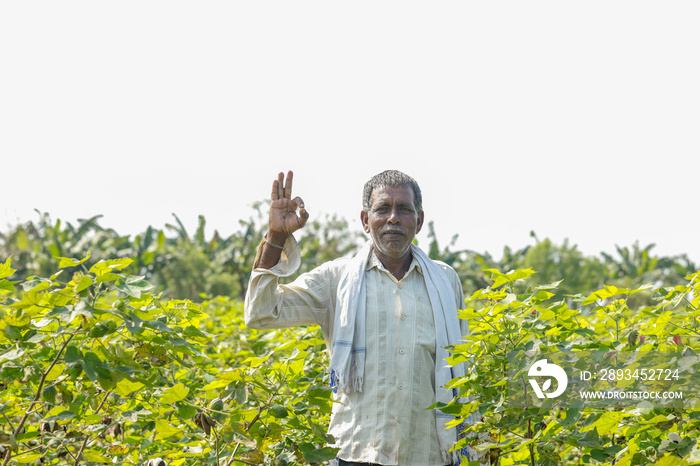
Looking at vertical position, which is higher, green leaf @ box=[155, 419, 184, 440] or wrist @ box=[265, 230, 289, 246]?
wrist @ box=[265, 230, 289, 246]

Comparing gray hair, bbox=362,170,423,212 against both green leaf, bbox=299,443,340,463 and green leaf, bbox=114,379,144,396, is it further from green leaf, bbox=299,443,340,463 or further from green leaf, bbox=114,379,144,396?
green leaf, bbox=114,379,144,396

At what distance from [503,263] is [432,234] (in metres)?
3.07

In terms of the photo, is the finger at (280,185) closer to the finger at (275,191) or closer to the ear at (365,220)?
the finger at (275,191)

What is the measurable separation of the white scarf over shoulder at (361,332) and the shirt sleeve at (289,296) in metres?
0.08

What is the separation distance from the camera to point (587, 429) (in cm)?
199

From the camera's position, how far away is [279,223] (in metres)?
2.59

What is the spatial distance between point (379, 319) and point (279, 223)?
1.68ft

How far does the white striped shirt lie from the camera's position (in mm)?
2494

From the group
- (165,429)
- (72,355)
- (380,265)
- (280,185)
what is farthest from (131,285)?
(380,265)

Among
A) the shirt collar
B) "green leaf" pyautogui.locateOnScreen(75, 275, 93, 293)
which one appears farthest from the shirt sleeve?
"green leaf" pyautogui.locateOnScreen(75, 275, 93, 293)

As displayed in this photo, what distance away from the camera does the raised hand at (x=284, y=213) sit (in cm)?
260

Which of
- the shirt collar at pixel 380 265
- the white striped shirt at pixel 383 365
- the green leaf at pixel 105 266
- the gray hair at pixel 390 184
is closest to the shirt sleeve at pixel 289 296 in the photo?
the white striped shirt at pixel 383 365

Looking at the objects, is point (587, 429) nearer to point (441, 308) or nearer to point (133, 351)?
point (441, 308)

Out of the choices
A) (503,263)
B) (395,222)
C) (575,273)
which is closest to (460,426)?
(395,222)
